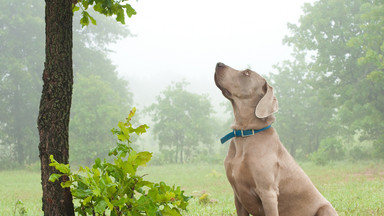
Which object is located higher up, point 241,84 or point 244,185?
point 241,84

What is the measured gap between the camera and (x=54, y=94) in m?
3.69

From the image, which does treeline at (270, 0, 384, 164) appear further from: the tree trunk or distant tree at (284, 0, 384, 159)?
the tree trunk

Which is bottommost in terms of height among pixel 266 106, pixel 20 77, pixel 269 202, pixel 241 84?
pixel 269 202

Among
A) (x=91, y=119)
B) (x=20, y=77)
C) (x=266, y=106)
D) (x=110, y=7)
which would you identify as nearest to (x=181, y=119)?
(x=91, y=119)

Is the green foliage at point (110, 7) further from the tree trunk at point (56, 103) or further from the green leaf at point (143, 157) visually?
the green leaf at point (143, 157)

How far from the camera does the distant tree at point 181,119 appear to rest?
112 ft

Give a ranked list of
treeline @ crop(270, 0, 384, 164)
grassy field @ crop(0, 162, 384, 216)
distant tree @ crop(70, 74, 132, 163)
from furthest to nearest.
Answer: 1. distant tree @ crop(70, 74, 132, 163)
2. treeline @ crop(270, 0, 384, 164)
3. grassy field @ crop(0, 162, 384, 216)

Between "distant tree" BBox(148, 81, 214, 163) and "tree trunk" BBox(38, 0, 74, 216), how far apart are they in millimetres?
29875

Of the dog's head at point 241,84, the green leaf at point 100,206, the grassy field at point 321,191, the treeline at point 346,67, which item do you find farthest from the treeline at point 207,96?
the green leaf at point 100,206

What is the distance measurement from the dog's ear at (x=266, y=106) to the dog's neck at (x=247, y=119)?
121mm

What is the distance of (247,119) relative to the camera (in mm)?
3701

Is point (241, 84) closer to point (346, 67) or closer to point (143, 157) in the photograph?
point (143, 157)

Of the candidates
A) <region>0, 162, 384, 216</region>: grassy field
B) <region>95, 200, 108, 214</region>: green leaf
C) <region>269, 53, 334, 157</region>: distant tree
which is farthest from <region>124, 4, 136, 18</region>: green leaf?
<region>269, 53, 334, 157</region>: distant tree

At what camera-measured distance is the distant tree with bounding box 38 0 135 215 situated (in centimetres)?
362
